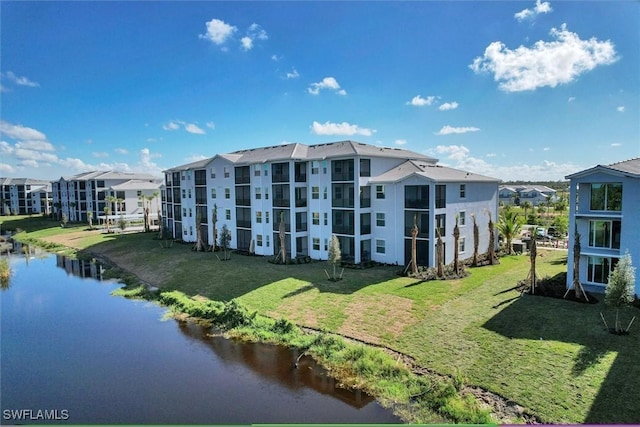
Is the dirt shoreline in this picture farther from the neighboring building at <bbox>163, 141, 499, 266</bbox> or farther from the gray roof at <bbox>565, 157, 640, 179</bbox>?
the gray roof at <bbox>565, 157, 640, 179</bbox>

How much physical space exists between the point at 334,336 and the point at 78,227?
7155cm

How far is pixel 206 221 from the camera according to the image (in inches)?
1941

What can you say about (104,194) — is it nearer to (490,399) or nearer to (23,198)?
(23,198)

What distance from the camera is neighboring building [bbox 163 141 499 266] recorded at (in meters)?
32.3

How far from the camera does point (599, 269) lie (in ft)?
79.4

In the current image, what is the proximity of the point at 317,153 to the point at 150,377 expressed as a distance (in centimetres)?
2605

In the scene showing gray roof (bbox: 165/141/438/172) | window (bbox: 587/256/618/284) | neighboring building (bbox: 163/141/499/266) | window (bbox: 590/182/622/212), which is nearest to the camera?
window (bbox: 590/182/622/212)

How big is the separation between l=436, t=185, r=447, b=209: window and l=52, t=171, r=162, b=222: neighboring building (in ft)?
192

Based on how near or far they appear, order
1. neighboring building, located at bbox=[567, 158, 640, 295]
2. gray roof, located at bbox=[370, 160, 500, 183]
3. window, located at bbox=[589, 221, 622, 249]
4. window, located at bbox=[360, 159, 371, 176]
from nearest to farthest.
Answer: neighboring building, located at bbox=[567, 158, 640, 295]
window, located at bbox=[589, 221, 622, 249]
gray roof, located at bbox=[370, 160, 500, 183]
window, located at bbox=[360, 159, 371, 176]

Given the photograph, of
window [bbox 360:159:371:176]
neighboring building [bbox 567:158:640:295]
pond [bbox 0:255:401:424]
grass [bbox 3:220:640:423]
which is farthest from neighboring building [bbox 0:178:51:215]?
neighboring building [bbox 567:158:640:295]

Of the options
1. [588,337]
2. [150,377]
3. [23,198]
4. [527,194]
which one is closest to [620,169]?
[588,337]

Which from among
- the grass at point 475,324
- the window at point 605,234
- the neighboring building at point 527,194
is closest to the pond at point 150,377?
the grass at point 475,324

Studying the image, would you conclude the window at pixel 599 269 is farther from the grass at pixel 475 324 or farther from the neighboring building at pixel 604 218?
the grass at pixel 475 324

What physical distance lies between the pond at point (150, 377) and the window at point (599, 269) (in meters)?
17.7
